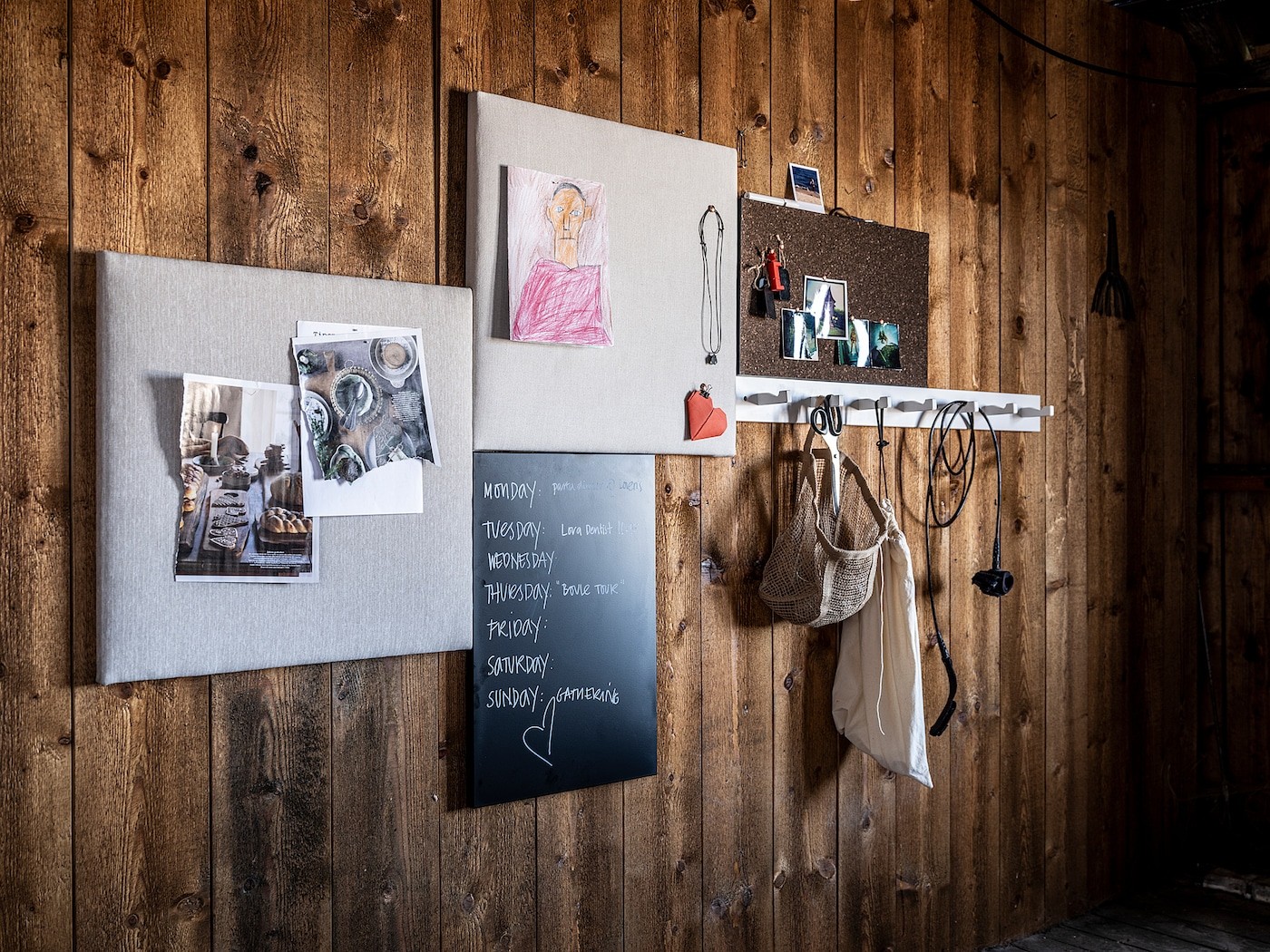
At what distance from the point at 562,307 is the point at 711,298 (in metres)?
0.35

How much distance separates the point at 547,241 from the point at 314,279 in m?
0.41

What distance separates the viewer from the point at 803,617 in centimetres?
198

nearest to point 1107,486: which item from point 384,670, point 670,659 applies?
point 670,659

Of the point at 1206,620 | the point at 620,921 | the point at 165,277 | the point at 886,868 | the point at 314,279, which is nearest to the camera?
the point at 165,277

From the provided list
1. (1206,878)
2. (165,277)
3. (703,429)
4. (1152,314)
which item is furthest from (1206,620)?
(165,277)

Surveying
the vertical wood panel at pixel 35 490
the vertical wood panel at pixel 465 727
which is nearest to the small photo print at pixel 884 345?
the vertical wood panel at pixel 465 727

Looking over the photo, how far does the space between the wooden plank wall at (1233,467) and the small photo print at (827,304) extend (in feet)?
5.13

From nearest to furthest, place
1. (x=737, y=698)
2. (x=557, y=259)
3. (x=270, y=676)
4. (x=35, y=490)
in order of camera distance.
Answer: (x=35, y=490)
(x=270, y=676)
(x=557, y=259)
(x=737, y=698)

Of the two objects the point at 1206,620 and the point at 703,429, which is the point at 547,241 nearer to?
the point at 703,429

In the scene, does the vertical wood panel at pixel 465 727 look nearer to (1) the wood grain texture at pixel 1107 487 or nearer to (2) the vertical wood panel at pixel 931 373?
(2) the vertical wood panel at pixel 931 373

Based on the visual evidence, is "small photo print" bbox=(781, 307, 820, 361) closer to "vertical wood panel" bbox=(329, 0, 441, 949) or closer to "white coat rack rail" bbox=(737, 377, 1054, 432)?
"white coat rack rail" bbox=(737, 377, 1054, 432)

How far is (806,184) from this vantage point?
7.05 ft

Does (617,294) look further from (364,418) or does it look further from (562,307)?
(364,418)

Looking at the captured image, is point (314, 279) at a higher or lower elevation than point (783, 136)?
lower
